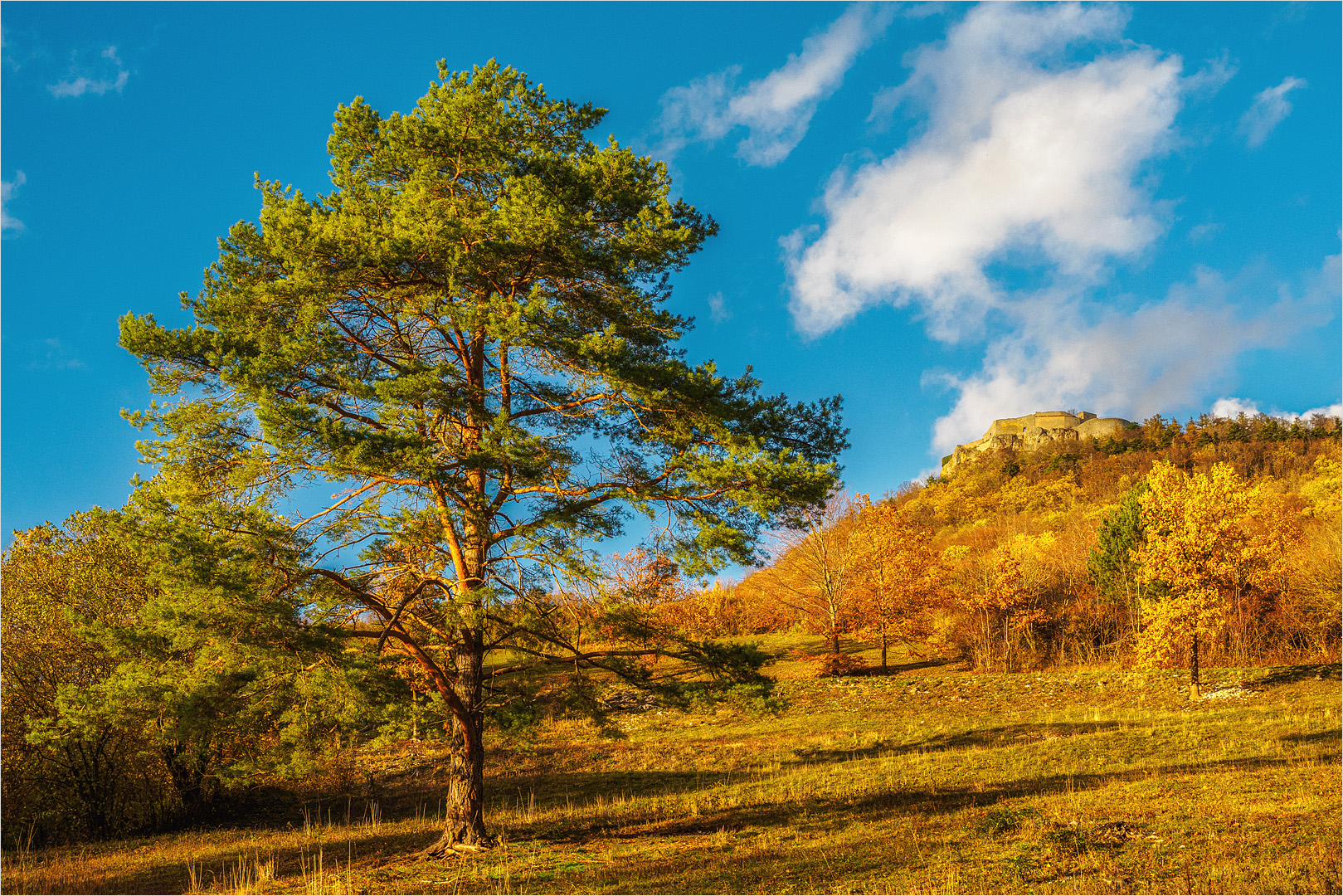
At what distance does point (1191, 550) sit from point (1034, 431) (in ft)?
362

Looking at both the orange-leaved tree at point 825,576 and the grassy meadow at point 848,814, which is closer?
the grassy meadow at point 848,814

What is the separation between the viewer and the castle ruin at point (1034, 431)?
11006cm

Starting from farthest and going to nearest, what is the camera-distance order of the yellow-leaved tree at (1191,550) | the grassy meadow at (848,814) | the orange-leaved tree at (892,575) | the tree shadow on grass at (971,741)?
the orange-leaved tree at (892,575), the yellow-leaved tree at (1191,550), the tree shadow on grass at (971,741), the grassy meadow at (848,814)

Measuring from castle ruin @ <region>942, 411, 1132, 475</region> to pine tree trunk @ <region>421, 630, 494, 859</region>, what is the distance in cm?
9811

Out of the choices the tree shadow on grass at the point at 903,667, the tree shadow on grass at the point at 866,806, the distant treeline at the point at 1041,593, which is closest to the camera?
the tree shadow on grass at the point at 866,806

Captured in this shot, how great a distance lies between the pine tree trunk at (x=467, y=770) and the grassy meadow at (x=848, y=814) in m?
0.36

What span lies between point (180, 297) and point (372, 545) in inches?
173

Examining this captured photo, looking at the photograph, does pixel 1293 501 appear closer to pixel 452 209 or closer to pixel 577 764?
pixel 577 764

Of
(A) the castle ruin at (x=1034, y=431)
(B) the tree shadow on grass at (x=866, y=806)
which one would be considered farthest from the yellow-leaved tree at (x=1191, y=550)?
(A) the castle ruin at (x=1034, y=431)

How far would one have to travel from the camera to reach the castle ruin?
110m

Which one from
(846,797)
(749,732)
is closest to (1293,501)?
(749,732)

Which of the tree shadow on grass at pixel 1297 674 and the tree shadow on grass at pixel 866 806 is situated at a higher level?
the tree shadow on grass at pixel 866 806

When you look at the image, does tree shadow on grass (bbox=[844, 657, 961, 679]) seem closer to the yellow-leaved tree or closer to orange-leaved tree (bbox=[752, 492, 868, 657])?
orange-leaved tree (bbox=[752, 492, 868, 657])

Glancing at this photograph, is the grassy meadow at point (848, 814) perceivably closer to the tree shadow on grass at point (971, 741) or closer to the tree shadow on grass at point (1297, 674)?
the tree shadow on grass at point (971, 741)
